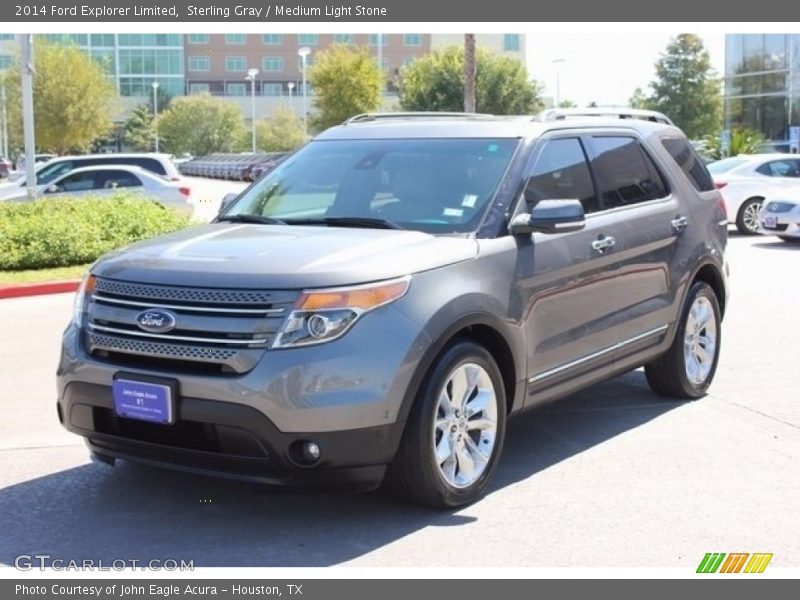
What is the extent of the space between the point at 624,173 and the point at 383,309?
260 cm

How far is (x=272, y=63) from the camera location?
113375 millimetres

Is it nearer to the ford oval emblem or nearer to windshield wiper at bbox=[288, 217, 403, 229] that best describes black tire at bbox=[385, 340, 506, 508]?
windshield wiper at bbox=[288, 217, 403, 229]

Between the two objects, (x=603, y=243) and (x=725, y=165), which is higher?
(x=725, y=165)

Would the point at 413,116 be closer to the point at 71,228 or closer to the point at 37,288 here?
the point at 37,288

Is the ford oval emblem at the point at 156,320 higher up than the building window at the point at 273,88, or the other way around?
the building window at the point at 273,88

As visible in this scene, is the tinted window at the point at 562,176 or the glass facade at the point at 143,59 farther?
the glass facade at the point at 143,59

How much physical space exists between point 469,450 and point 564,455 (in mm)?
1085

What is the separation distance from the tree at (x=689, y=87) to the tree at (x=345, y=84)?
15767 mm

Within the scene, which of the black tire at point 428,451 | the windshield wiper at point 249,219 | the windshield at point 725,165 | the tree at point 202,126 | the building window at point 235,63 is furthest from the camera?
the building window at point 235,63

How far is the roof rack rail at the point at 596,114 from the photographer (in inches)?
246

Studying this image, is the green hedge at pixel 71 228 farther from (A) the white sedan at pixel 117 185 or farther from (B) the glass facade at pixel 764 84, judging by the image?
(B) the glass facade at pixel 764 84

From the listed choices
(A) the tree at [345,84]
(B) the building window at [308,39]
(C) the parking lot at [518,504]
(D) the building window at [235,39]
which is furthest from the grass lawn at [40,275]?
(D) the building window at [235,39]

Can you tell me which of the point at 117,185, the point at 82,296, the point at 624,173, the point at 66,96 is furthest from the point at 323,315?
the point at 66,96

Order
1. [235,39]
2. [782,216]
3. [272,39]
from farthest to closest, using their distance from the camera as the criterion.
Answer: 1. [235,39]
2. [272,39]
3. [782,216]
